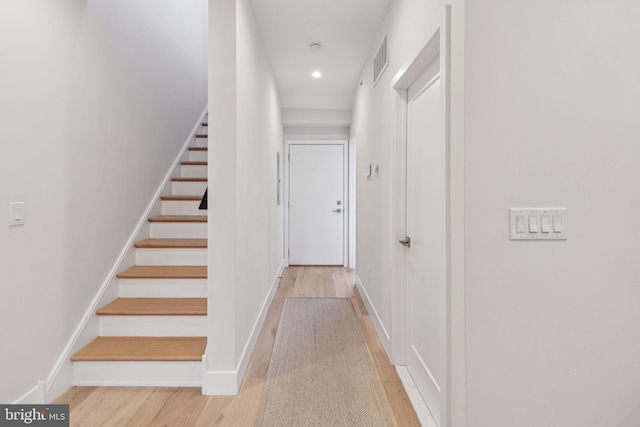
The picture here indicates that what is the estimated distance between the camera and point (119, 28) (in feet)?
8.71

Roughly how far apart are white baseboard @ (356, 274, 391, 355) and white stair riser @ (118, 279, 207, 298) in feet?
4.50

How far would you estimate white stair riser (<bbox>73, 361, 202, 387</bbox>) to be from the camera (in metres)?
2.13

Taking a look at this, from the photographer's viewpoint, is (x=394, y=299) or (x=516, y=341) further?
(x=394, y=299)

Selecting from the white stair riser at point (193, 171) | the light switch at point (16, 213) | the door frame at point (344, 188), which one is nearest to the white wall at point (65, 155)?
the light switch at point (16, 213)

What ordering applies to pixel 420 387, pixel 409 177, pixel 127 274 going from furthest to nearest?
pixel 127 274 → pixel 409 177 → pixel 420 387

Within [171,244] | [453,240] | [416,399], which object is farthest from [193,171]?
[453,240]

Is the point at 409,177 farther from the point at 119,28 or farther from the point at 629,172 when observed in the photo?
the point at 119,28

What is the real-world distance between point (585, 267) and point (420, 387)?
4.02 ft

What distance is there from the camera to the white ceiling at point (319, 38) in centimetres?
270

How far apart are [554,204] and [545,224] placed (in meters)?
0.08

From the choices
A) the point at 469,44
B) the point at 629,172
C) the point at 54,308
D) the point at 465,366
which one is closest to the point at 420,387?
the point at 465,366

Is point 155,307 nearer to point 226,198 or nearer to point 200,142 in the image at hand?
point 226,198

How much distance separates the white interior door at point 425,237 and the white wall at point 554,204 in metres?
0.38

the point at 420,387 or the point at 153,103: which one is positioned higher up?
the point at 153,103
